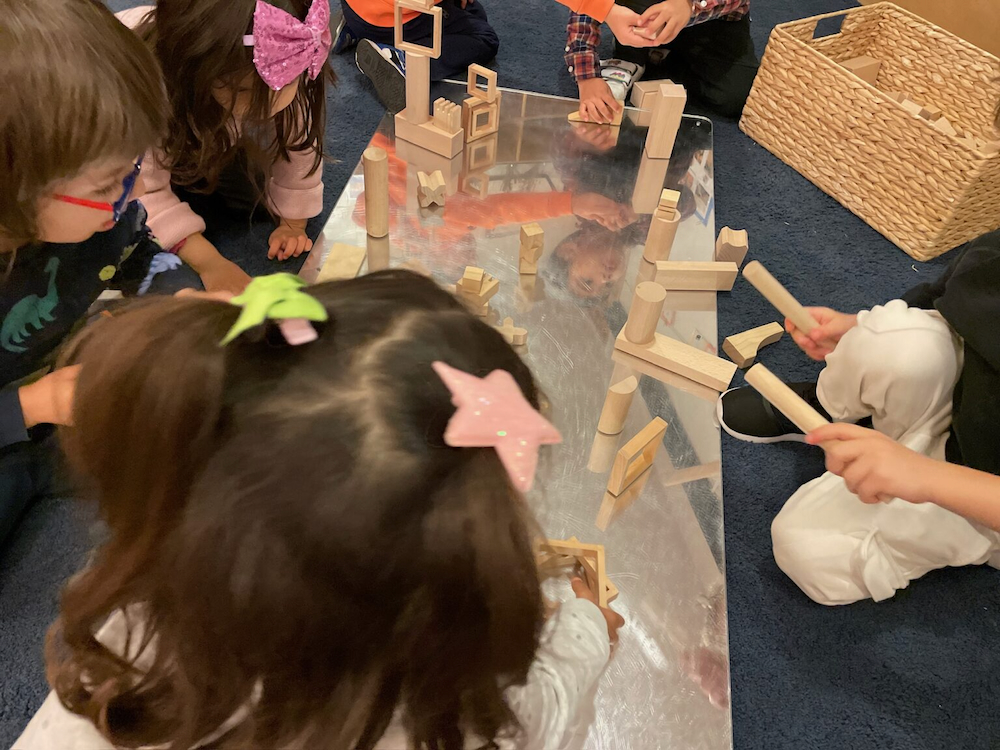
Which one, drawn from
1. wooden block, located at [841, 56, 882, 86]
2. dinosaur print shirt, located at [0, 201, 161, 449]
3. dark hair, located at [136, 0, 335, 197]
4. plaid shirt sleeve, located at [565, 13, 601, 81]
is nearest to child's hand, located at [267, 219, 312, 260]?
dark hair, located at [136, 0, 335, 197]

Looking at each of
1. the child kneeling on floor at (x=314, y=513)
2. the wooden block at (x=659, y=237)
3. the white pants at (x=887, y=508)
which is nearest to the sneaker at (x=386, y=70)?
the wooden block at (x=659, y=237)

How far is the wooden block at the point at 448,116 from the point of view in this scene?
3.64 ft

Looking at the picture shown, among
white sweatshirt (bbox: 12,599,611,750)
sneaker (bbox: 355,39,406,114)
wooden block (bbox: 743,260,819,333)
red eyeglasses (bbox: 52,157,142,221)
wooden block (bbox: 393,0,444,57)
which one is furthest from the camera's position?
sneaker (bbox: 355,39,406,114)

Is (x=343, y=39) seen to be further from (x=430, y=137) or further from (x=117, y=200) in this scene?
(x=117, y=200)

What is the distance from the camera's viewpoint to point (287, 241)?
1.16 metres

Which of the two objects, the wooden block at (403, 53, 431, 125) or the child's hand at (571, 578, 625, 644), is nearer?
the child's hand at (571, 578, 625, 644)

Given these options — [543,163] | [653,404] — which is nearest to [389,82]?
[543,163]

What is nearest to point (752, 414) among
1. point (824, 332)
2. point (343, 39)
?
point (824, 332)

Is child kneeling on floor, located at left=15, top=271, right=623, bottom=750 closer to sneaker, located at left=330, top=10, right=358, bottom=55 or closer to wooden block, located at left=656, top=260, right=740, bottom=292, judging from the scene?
wooden block, located at left=656, top=260, right=740, bottom=292

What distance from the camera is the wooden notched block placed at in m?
0.95

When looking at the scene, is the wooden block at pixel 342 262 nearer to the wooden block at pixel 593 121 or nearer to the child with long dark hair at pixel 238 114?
the child with long dark hair at pixel 238 114

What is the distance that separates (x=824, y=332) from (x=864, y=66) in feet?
2.84

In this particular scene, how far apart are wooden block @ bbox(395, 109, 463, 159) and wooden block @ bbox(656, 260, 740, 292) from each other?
0.36m

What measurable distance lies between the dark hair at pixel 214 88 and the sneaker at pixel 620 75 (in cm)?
63
